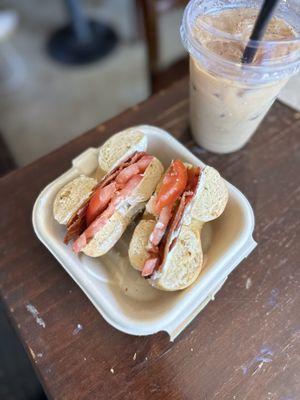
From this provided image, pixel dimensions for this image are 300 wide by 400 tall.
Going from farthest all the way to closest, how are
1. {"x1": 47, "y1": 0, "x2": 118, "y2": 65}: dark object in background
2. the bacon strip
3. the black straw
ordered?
{"x1": 47, "y1": 0, "x2": 118, "y2": 65}: dark object in background < the bacon strip < the black straw

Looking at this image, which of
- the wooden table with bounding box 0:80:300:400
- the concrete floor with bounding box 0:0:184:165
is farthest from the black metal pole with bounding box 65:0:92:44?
the wooden table with bounding box 0:80:300:400

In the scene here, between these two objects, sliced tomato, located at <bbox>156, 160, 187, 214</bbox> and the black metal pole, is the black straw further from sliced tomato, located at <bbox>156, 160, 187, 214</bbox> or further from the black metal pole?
the black metal pole

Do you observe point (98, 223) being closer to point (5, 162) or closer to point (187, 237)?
point (187, 237)

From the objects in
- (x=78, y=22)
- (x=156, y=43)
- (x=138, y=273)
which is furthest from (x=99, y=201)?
(x=78, y=22)

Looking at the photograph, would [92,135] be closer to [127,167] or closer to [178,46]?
[127,167]

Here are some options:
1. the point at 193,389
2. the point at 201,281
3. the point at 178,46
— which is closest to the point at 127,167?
the point at 201,281

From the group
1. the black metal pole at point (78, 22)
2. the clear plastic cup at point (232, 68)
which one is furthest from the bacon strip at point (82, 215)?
the black metal pole at point (78, 22)

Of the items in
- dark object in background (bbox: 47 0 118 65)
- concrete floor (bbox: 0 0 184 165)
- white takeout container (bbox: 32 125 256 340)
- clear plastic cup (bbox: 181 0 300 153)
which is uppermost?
clear plastic cup (bbox: 181 0 300 153)
